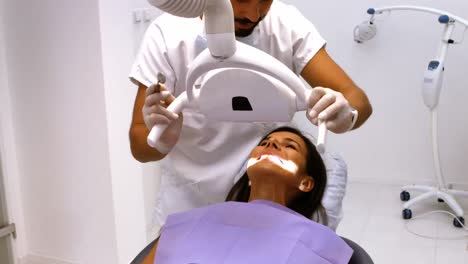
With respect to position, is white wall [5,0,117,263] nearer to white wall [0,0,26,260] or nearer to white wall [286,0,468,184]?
white wall [0,0,26,260]

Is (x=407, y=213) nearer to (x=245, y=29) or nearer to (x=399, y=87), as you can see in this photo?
(x=399, y=87)

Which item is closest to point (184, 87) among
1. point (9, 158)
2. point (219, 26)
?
point (219, 26)

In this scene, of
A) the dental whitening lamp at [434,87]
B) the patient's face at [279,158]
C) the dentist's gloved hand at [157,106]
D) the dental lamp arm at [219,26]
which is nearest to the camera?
the dental lamp arm at [219,26]

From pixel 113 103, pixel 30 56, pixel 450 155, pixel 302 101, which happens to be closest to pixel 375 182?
pixel 450 155

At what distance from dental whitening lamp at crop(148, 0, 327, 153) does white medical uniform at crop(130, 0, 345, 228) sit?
274mm

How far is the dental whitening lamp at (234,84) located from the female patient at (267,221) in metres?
0.28

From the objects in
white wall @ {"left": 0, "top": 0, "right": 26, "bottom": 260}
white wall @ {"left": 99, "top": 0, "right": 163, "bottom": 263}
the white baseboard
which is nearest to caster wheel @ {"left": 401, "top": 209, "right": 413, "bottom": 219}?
white wall @ {"left": 99, "top": 0, "right": 163, "bottom": 263}

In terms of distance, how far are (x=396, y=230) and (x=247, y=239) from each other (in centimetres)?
199

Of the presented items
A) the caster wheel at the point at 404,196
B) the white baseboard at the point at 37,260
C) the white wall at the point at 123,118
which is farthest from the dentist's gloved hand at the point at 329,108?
the caster wheel at the point at 404,196

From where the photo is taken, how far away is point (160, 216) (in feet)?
5.04

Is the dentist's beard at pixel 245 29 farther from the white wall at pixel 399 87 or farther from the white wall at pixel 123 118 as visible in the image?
the white wall at pixel 399 87

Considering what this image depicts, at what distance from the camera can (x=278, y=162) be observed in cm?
134

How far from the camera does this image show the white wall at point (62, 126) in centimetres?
220

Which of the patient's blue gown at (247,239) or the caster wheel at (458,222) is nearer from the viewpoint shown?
the patient's blue gown at (247,239)
